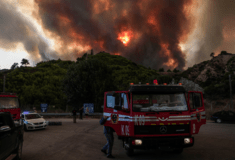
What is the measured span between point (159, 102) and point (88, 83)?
30233 millimetres

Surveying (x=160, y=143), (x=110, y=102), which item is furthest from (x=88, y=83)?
(x=160, y=143)

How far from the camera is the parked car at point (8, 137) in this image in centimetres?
455

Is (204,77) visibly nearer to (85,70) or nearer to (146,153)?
(85,70)

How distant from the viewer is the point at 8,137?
16.5ft

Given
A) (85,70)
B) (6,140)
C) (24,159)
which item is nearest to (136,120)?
(6,140)

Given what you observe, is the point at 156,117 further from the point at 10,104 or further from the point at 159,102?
the point at 10,104

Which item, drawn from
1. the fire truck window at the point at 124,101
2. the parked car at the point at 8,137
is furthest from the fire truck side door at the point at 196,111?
the parked car at the point at 8,137

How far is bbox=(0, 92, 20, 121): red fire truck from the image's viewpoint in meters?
13.8

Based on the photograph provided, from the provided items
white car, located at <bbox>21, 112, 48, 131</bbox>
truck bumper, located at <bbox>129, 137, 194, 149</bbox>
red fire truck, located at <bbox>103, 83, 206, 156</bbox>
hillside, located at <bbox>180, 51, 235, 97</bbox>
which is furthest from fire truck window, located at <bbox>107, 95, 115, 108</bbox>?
hillside, located at <bbox>180, 51, 235, 97</bbox>

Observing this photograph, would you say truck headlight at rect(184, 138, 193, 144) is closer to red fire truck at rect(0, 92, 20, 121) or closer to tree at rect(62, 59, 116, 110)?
red fire truck at rect(0, 92, 20, 121)

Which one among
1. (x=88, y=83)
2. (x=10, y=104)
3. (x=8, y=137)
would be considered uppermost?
(x=88, y=83)

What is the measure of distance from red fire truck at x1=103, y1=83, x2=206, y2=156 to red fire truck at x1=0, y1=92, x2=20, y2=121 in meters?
9.47

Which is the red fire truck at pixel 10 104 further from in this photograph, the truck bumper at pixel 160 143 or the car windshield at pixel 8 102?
the truck bumper at pixel 160 143

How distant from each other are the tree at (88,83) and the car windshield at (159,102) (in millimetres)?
27079
